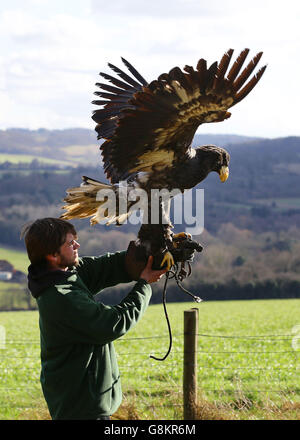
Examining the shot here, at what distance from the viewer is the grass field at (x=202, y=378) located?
5.47 m

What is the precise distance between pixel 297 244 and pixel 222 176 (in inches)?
2368

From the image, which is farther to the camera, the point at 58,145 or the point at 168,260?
the point at 58,145

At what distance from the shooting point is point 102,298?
37.9m

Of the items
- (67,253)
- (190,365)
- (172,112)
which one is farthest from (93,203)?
(190,365)

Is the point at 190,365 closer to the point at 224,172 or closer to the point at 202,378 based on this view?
the point at 224,172

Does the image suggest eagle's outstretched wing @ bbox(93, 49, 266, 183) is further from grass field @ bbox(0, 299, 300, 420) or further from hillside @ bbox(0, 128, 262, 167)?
hillside @ bbox(0, 128, 262, 167)

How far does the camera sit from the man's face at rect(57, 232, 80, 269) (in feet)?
8.82

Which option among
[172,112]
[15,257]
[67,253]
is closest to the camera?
[67,253]

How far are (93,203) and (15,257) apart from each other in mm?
59202

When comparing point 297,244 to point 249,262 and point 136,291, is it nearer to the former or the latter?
point 249,262

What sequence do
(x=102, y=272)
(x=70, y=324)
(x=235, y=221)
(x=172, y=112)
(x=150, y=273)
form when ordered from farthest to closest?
(x=235, y=221) < (x=172, y=112) < (x=102, y=272) < (x=150, y=273) < (x=70, y=324)

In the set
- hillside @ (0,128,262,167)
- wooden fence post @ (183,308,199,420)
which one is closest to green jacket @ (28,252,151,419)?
wooden fence post @ (183,308,199,420)

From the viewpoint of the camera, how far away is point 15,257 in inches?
2403

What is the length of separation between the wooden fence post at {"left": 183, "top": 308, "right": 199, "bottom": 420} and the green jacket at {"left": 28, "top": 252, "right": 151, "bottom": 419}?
7.46ft
